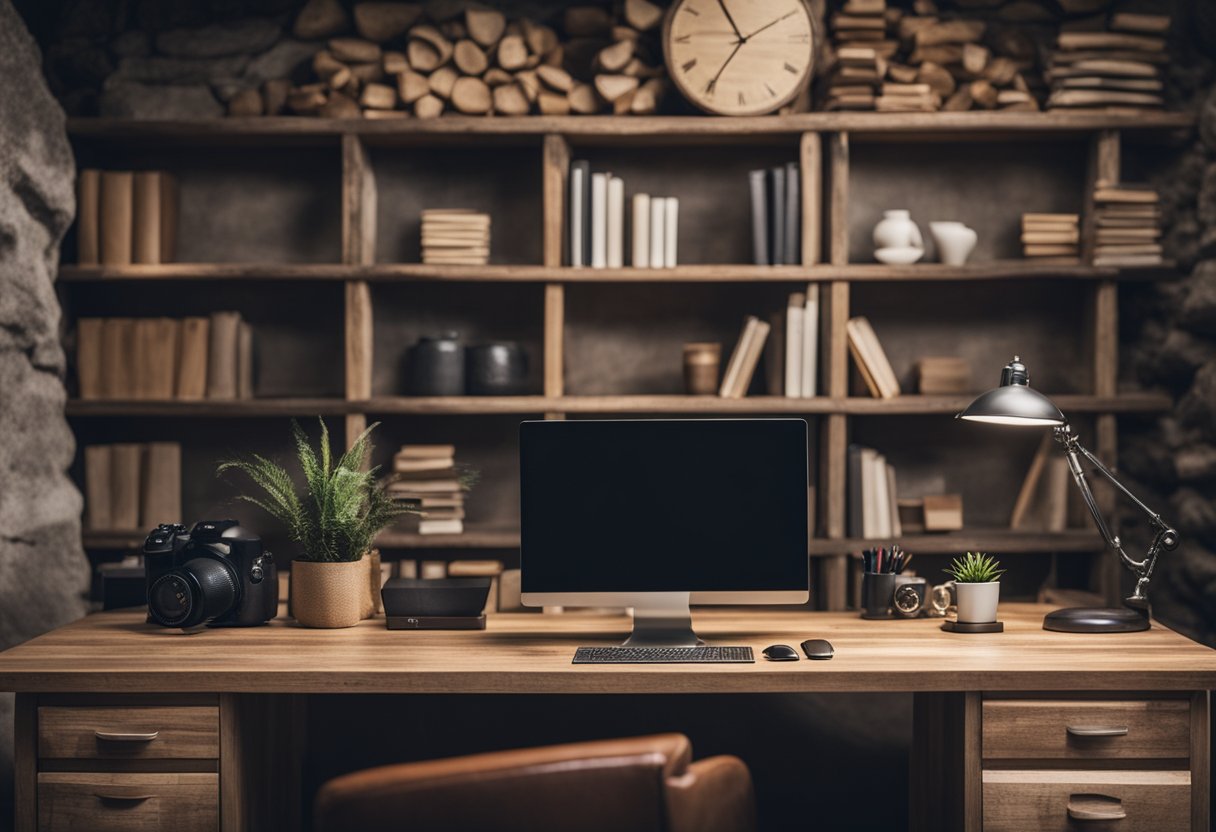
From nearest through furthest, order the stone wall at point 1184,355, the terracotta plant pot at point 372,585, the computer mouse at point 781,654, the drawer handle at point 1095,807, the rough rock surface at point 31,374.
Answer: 1. the drawer handle at point 1095,807
2. the computer mouse at point 781,654
3. the terracotta plant pot at point 372,585
4. the rough rock surface at point 31,374
5. the stone wall at point 1184,355

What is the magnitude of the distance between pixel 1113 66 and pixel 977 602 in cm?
178

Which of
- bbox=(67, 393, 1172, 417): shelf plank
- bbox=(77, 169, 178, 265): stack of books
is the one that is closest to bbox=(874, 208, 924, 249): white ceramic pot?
bbox=(67, 393, 1172, 417): shelf plank

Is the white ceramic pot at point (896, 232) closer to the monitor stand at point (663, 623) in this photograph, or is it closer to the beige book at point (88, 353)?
the monitor stand at point (663, 623)

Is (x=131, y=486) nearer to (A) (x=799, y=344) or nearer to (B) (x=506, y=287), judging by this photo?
(B) (x=506, y=287)

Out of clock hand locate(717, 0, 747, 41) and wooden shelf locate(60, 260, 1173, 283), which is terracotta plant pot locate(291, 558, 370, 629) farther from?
clock hand locate(717, 0, 747, 41)

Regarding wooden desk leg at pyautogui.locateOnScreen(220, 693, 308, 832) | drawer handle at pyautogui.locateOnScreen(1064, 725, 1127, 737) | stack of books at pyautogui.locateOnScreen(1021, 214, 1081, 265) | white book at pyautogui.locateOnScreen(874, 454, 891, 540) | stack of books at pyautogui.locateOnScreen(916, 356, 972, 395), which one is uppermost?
stack of books at pyautogui.locateOnScreen(1021, 214, 1081, 265)

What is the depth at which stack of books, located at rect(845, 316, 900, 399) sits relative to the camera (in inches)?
129

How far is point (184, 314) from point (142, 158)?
1.69 ft

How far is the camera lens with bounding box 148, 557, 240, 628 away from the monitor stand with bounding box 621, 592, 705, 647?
0.90m

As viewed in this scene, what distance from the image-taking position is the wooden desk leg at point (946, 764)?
6.96ft

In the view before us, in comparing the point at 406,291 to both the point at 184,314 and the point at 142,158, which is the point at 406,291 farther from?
the point at 142,158

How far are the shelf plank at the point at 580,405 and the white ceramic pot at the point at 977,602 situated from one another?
A: 0.90 metres

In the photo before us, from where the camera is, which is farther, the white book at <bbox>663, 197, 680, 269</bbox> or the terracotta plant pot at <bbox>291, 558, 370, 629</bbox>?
the white book at <bbox>663, 197, 680, 269</bbox>

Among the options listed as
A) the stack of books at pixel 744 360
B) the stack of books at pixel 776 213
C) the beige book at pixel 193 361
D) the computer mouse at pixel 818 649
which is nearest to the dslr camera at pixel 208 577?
the beige book at pixel 193 361
